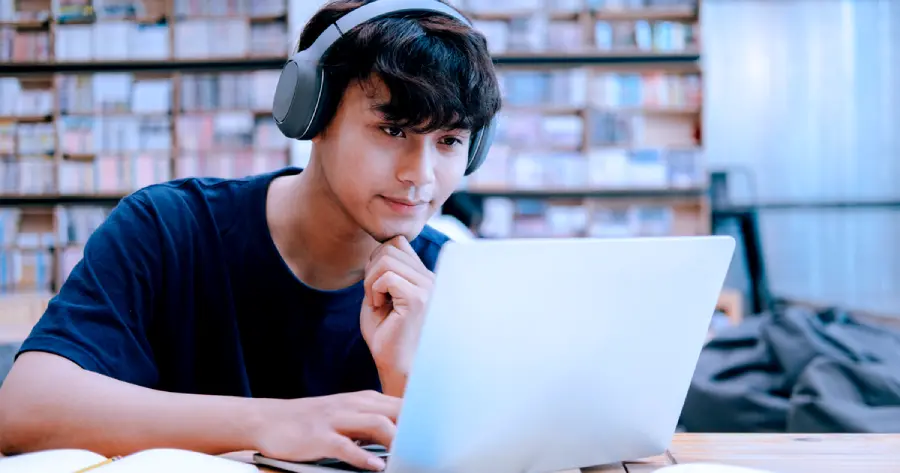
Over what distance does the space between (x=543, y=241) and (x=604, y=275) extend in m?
0.07

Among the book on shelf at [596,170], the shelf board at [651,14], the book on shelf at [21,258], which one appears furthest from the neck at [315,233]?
the book on shelf at [21,258]

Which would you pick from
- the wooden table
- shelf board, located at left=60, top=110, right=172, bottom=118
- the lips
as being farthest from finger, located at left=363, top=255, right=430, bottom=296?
shelf board, located at left=60, top=110, right=172, bottom=118

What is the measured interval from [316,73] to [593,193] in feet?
12.3

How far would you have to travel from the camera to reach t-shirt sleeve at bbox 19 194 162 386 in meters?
0.82

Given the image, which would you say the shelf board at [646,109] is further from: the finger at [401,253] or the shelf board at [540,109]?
the finger at [401,253]

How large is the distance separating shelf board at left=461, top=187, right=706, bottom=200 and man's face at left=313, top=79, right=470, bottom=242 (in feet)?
11.7

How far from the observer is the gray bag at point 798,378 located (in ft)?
4.80

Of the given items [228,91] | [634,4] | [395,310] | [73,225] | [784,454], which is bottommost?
[73,225]

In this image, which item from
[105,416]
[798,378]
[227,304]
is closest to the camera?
[105,416]

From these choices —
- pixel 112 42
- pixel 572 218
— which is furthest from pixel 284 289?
pixel 112 42

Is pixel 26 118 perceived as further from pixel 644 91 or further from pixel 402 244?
pixel 402 244

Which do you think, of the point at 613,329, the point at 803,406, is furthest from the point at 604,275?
the point at 803,406

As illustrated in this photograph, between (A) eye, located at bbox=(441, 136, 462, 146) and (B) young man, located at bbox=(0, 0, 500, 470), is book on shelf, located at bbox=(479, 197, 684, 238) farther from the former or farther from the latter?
(A) eye, located at bbox=(441, 136, 462, 146)

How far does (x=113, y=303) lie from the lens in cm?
88
